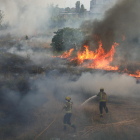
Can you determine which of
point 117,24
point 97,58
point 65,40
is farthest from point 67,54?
point 117,24

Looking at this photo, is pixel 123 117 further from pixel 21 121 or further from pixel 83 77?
pixel 83 77

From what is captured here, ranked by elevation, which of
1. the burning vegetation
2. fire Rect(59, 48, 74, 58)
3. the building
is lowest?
the burning vegetation

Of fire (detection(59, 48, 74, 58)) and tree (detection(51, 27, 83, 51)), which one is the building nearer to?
tree (detection(51, 27, 83, 51))

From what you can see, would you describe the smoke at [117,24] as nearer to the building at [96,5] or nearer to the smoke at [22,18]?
the smoke at [22,18]

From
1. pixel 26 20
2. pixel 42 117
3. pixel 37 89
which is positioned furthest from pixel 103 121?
pixel 26 20

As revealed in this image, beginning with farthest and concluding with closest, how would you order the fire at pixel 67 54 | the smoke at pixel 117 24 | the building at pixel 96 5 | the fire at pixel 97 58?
the building at pixel 96 5
the fire at pixel 67 54
the smoke at pixel 117 24
the fire at pixel 97 58

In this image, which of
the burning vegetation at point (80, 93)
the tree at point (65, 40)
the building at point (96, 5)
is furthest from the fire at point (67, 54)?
the building at point (96, 5)

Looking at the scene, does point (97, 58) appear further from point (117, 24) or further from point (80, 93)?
point (80, 93)

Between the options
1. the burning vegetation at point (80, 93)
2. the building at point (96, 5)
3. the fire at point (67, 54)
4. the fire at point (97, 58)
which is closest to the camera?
the burning vegetation at point (80, 93)

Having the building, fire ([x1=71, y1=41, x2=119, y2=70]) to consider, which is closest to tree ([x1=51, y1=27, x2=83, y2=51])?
fire ([x1=71, y1=41, x2=119, y2=70])

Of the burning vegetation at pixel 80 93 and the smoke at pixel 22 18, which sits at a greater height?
the smoke at pixel 22 18

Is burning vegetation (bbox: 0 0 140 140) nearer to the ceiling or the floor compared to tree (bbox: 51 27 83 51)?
nearer to the floor

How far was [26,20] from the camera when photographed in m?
39.9

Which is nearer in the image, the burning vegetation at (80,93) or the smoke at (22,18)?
the burning vegetation at (80,93)
